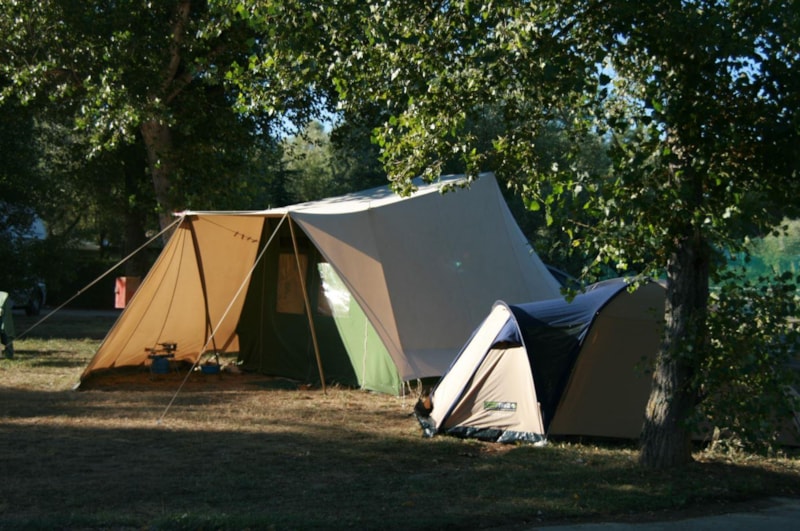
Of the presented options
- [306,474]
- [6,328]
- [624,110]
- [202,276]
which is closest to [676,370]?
[624,110]

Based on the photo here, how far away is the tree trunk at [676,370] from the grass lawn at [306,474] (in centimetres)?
20

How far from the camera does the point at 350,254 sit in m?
11.9

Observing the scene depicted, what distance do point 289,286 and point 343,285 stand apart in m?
1.47

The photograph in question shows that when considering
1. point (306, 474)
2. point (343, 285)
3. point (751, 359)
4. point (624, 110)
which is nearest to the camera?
point (751, 359)

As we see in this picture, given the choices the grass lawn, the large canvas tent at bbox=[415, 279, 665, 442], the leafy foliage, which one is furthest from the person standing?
the leafy foliage

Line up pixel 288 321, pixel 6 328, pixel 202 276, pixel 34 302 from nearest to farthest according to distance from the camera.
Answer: pixel 202 276
pixel 288 321
pixel 6 328
pixel 34 302

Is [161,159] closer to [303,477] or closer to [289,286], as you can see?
[289,286]

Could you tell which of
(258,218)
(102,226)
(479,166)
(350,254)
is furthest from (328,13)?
(102,226)

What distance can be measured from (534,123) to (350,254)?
434cm

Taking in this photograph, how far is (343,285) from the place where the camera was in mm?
12633

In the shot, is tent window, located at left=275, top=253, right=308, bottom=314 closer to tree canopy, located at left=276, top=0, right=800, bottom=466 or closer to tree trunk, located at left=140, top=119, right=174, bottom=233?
tree trunk, located at left=140, top=119, right=174, bottom=233

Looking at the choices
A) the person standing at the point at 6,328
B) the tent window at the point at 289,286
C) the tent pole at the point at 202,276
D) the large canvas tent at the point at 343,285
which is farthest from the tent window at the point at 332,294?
the person standing at the point at 6,328

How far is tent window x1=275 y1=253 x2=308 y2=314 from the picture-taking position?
1359 cm

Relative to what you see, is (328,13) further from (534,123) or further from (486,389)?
(486,389)
